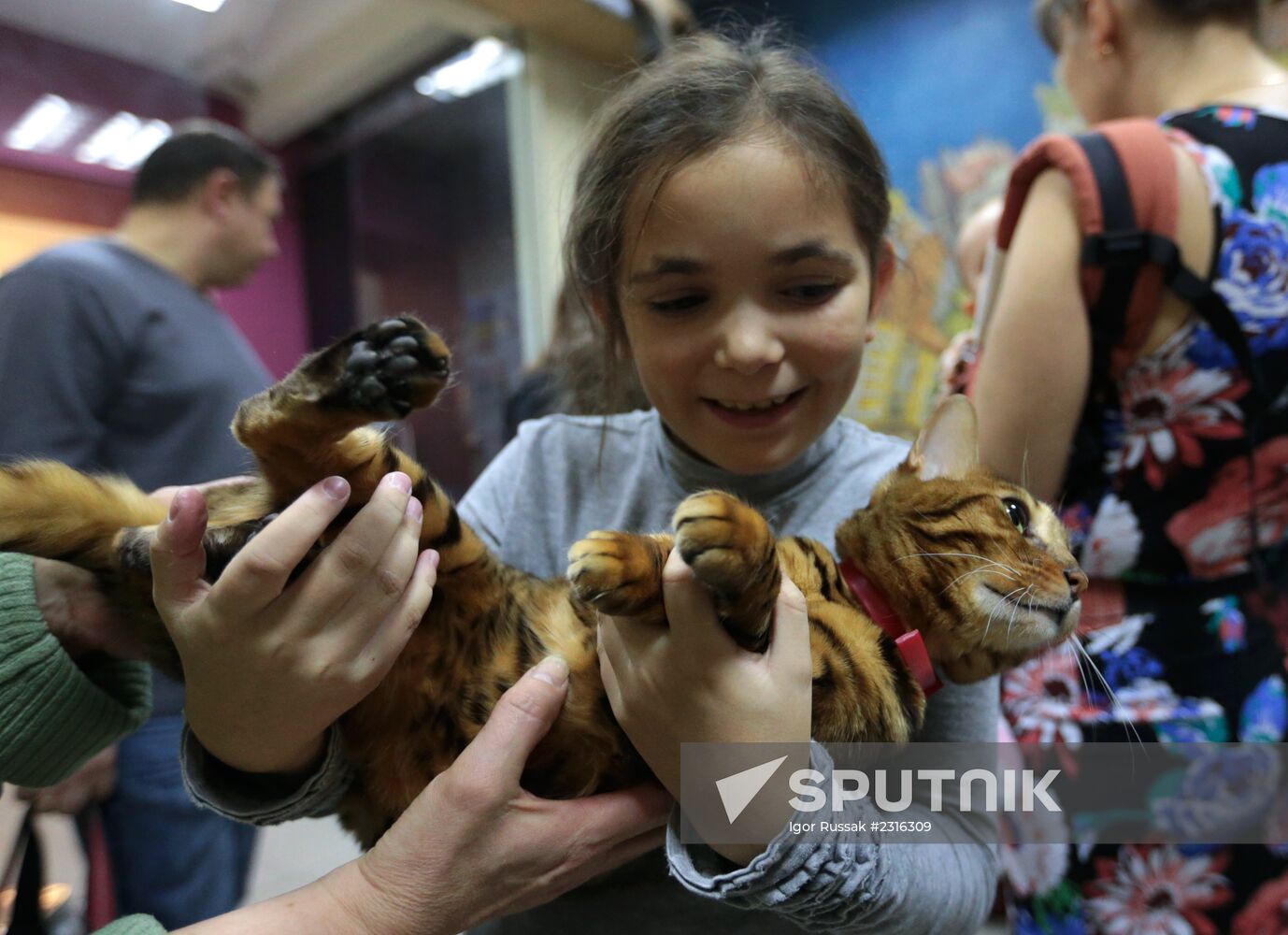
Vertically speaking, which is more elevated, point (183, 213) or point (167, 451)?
point (183, 213)

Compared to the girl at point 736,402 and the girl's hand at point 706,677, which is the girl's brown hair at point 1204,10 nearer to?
the girl at point 736,402

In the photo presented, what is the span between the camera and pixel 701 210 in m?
0.60

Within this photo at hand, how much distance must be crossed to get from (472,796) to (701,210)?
49 centimetres

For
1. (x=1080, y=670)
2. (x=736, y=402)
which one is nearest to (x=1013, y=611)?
(x=1080, y=670)

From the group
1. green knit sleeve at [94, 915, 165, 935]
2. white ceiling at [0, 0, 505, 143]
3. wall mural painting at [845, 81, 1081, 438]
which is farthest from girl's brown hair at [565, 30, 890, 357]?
green knit sleeve at [94, 915, 165, 935]

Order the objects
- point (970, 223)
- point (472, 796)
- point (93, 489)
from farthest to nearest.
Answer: point (970, 223)
point (93, 489)
point (472, 796)

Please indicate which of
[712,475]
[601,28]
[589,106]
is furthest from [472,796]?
[601,28]

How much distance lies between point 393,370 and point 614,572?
20cm

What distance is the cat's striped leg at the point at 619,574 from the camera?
498 millimetres

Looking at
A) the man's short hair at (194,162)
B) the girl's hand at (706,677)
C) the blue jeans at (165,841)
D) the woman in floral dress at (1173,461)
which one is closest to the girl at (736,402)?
the girl's hand at (706,677)

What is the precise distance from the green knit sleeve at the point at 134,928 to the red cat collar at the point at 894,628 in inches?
24.5

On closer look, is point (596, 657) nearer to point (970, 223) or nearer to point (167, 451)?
point (167, 451)

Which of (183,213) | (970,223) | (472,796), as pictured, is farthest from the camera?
(970,223)

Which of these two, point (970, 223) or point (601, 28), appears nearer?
point (601, 28)
